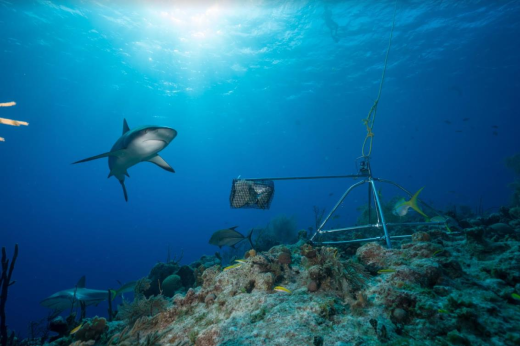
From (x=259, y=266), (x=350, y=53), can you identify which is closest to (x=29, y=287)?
(x=259, y=266)

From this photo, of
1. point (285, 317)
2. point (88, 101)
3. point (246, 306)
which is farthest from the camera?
point (88, 101)

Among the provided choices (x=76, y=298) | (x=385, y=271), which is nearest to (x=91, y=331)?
(x=76, y=298)

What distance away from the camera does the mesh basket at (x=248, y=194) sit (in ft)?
15.0

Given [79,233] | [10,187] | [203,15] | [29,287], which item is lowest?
[29,287]

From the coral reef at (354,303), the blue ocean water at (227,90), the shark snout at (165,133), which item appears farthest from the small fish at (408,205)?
the blue ocean water at (227,90)

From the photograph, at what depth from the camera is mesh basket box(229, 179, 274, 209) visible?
15.0 feet

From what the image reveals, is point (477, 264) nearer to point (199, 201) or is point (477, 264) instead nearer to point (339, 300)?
point (339, 300)

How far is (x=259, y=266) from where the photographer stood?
3.67m

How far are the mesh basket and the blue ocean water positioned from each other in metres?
18.6

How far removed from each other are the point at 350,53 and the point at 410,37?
6.28 metres

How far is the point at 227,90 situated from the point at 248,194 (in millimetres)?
34227

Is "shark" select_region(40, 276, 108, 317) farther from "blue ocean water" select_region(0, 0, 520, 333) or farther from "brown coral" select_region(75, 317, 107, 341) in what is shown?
"blue ocean water" select_region(0, 0, 520, 333)

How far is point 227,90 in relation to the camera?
115 feet

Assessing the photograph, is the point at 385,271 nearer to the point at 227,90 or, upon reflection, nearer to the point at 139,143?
the point at 139,143
